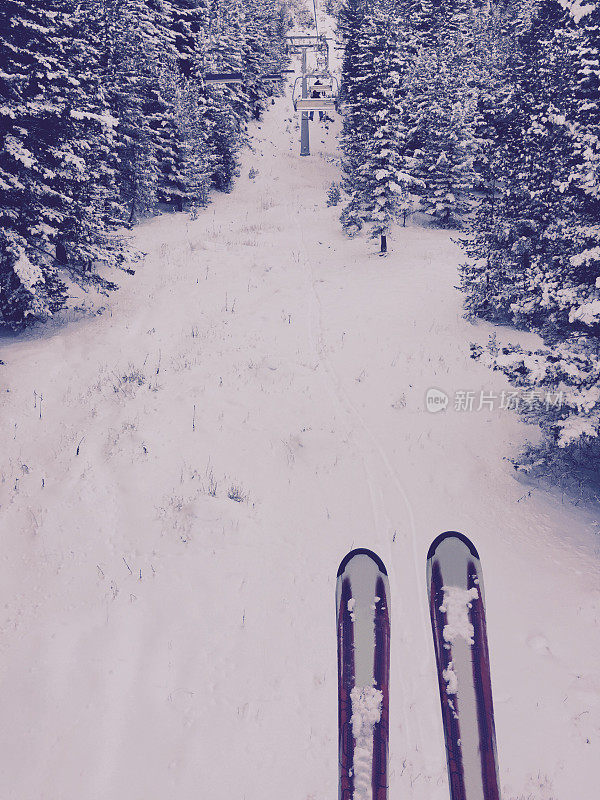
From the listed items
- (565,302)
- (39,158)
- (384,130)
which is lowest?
(565,302)

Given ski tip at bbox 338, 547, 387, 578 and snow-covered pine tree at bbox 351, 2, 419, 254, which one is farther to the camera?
snow-covered pine tree at bbox 351, 2, 419, 254

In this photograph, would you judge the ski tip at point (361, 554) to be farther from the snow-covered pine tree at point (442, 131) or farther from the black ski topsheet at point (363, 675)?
the snow-covered pine tree at point (442, 131)

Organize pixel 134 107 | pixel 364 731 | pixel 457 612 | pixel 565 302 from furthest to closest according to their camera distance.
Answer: pixel 134 107 → pixel 565 302 → pixel 457 612 → pixel 364 731

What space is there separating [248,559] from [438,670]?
2.66 m

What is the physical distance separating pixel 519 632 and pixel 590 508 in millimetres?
2957

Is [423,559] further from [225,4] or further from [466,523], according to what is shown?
[225,4]

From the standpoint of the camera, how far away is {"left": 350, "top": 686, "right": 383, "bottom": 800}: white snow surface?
4.20 meters

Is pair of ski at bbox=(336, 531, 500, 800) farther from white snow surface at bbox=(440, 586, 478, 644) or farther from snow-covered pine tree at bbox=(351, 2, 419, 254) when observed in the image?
snow-covered pine tree at bbox=(351, 2, 419, 254)

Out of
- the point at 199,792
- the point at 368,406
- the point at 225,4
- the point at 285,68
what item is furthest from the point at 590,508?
the point at 285,68

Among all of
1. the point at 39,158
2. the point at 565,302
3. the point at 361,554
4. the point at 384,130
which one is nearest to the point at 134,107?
the point at 384,130

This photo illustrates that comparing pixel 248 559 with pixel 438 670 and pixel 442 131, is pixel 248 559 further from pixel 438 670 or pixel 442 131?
pixel 442 131

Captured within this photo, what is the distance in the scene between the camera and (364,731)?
454 cm

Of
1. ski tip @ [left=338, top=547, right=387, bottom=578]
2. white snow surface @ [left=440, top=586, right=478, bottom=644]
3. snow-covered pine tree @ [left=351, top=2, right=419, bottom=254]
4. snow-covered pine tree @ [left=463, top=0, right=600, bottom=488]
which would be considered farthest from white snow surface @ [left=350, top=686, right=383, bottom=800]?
snow-covered pine tree @ [left=351, top=2, right=419, bottom=254]

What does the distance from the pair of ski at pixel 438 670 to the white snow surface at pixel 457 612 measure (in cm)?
1
